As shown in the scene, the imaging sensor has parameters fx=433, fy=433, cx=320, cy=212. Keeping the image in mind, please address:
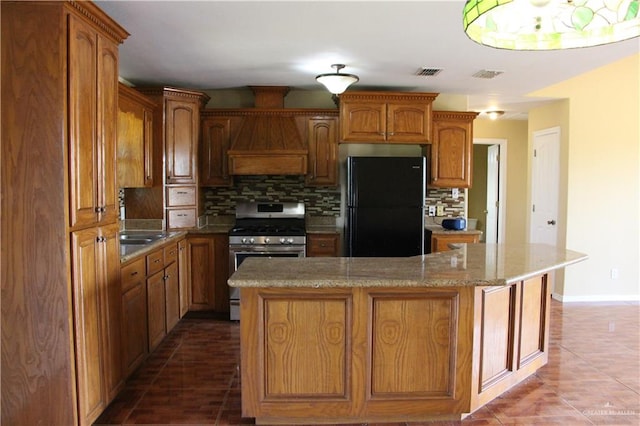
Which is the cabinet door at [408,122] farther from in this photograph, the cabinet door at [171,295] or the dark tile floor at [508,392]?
the cabinet door at [171,295]

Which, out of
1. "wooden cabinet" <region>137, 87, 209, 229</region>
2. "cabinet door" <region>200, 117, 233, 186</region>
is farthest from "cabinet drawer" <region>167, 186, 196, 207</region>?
"cabinet door" <region>200, 117, 233, 186</region>

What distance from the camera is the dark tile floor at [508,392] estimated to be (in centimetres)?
243

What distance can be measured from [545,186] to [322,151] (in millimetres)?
2801

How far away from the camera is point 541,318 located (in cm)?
292

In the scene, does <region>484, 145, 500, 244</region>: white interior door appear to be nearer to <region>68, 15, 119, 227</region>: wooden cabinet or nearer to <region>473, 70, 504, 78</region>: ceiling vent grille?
<region>473, 70, 504, 78</region>: ceiling vent grille

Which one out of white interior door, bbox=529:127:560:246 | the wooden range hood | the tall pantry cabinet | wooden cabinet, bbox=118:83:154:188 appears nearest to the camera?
the tall pantry cabinet

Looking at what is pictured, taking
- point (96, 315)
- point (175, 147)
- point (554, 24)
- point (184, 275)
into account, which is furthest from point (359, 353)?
point (175, 147)

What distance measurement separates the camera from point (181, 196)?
425 cm

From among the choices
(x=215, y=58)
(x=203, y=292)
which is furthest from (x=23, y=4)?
(x=203, y=292)

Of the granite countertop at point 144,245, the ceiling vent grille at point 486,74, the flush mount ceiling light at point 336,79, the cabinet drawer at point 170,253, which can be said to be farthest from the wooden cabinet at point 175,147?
the ceiling vent grille at point 486,74

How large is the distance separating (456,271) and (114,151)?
200 centimetres

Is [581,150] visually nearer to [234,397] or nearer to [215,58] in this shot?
[215,58]

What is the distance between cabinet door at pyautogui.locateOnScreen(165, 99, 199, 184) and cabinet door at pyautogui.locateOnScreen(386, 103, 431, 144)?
193 centimetres

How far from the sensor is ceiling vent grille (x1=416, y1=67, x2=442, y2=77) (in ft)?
12.2
